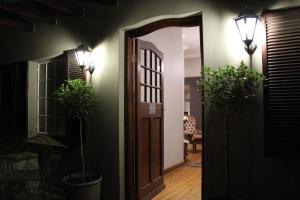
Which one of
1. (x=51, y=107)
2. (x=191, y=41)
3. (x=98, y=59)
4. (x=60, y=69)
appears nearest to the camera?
(x=98, y=59)

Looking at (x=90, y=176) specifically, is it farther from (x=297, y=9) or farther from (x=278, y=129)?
(x=297, y=9)

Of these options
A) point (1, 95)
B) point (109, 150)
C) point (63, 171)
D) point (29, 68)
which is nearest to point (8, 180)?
point (63, 171)

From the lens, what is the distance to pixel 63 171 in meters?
3.45

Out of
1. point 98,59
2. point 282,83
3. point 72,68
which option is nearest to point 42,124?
point 72,68

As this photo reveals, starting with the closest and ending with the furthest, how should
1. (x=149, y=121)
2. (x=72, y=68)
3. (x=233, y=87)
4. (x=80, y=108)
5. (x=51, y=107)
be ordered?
(x=233, y=87) < (x=80, y=108) < (x=72, y=68) < (x=149, y=121) < (x=51, y=107)

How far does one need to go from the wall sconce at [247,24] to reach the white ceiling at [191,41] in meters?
3.47

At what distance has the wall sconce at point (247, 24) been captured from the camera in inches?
77.8

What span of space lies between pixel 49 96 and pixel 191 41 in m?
3.95

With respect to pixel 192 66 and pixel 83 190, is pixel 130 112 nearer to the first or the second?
pixel 83 190

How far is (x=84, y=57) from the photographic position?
311 centimetres

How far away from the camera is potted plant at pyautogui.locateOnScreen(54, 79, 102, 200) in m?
2.71

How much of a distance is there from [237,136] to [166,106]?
2.68m

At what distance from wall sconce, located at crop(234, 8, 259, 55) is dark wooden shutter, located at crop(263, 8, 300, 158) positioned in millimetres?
151

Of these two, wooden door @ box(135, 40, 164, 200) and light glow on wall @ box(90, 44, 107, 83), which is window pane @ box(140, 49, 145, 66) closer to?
wooden door @ box(135, 40, 164, 200)
